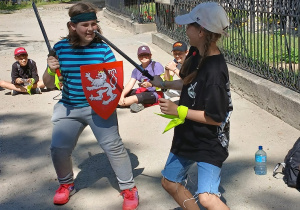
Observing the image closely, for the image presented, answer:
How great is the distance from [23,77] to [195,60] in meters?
5.74

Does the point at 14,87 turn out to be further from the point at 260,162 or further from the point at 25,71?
the point at 260,162

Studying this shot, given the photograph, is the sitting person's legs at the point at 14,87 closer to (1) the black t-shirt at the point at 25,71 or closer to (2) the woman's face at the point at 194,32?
(1) the black t-shirt at the point at 25,71

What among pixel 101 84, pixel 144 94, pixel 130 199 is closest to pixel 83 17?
pixel 101 84

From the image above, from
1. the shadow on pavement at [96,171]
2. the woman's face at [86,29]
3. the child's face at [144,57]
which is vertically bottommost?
the shadow on pavement at [96,171]

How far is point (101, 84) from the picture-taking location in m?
3.99

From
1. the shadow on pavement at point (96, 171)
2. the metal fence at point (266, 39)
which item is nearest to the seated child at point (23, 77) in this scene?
the metal fence at point (266, 39)

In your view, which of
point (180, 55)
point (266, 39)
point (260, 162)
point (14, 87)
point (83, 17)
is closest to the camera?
point (83, 17)

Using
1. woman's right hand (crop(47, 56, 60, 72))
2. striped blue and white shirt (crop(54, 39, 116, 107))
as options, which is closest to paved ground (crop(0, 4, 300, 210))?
striped blue and white shirt (crop(54, 39, 116, 107))

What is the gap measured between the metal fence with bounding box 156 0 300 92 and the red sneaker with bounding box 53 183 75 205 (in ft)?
10.0

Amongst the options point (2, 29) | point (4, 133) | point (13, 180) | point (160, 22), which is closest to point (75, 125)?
point (13, 180)

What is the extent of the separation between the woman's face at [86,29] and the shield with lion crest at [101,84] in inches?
8.8

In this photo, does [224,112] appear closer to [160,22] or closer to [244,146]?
[244,146]

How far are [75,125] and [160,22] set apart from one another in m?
8.36

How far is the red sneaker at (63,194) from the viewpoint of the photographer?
4297 mm
